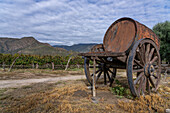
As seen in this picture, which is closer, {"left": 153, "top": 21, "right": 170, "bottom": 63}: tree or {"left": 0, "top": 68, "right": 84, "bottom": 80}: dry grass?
{"left": 0, "top": 68, "right": 84, "bottom": 80}: dry grass

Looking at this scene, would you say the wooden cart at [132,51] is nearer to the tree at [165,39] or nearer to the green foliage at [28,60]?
the tree at [165,39]

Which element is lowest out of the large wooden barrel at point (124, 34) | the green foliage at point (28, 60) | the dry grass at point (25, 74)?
the dry grass at point (25, 74)

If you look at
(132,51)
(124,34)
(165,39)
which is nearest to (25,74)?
(124,34)

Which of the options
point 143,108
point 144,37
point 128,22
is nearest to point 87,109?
point 143,108

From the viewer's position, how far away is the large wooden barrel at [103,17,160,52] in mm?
4487

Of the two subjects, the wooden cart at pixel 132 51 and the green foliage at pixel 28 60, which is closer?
the wooden cart at pixel 132 51

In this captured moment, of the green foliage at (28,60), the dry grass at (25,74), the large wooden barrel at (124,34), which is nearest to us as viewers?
the large wooden barrel at (124,34)

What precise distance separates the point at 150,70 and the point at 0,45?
151m

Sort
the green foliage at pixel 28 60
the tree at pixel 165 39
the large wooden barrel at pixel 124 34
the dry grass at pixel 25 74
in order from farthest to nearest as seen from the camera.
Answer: the green foliage at pixel 28 60 → the tree at pixel 165 39 → the dry grass at pixel 25 74 → the large wooden barrel at pixel 124 34

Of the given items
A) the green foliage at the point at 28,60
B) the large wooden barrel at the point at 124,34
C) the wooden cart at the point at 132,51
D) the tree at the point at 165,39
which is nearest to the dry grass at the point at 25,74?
the green foliage at the point at 28,60

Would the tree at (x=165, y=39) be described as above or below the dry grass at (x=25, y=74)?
above

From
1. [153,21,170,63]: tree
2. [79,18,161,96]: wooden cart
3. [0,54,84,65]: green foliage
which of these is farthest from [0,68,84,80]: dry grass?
[153,21,170,63]: tree

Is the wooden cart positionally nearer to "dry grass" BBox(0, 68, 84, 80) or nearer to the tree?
"dry grass" BBox(0, 68, 84, 80)

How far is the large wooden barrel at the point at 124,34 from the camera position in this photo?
4.49m
